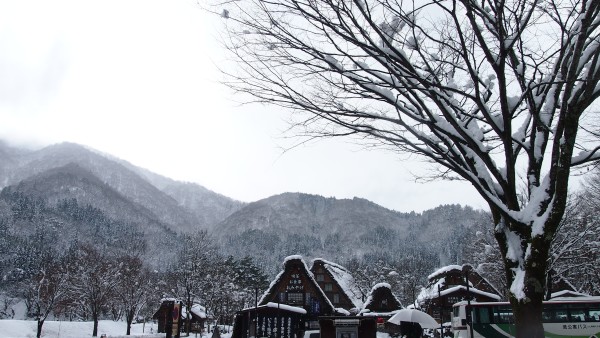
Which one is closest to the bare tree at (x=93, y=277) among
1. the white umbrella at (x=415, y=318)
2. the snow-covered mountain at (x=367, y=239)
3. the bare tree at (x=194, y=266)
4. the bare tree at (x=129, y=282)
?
the bare tree at (x=129, y=282)

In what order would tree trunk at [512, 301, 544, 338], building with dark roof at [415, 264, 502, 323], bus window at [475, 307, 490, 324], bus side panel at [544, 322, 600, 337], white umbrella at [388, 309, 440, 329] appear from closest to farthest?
1. tree trunk at [512, 301, 544, 338]
2. bus side panel at [544, 322, 600, 337]
3. white umbrella at [388, 309, 440, 329]
4. bus window at [475, 307, 490, 324]
5. building with dark roof at [415, 264, 502, 323]

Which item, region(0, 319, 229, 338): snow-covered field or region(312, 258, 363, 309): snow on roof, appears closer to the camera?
region(0, 319, 229, 338): snow-covered field

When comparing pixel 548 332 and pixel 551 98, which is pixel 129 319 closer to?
pixel 548 332

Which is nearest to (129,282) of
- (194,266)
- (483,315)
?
(194,266)

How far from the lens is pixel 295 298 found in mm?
39688

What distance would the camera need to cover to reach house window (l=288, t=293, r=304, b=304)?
130 ft

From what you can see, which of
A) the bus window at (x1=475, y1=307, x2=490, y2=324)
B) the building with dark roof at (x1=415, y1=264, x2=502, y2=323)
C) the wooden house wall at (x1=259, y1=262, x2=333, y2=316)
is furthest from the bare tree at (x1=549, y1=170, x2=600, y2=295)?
the wooden house wall at (x1=259, y1=262, x2=333, y2=316)

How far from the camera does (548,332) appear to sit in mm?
19703

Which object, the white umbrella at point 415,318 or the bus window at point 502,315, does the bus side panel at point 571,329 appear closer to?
the bus window at point 502,315

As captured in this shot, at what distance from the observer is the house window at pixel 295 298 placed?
130 ft

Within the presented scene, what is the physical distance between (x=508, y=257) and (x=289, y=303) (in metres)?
35.7

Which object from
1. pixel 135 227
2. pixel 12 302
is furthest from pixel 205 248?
pixel 135 227

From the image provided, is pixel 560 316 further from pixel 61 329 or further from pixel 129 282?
pixel 61 329

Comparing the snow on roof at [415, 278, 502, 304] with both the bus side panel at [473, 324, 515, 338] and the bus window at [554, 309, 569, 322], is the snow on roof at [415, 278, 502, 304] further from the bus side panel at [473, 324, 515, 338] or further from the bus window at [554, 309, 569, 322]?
the bus window at [554, 309, 569, 322]
